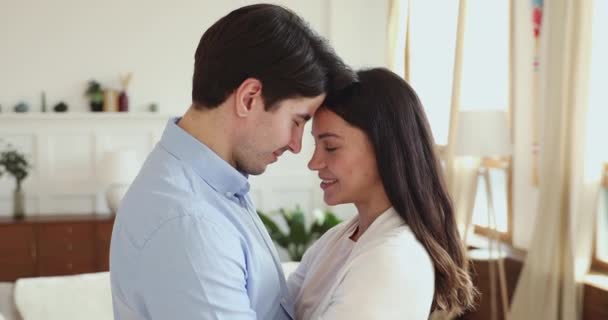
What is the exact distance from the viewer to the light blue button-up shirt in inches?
44.8

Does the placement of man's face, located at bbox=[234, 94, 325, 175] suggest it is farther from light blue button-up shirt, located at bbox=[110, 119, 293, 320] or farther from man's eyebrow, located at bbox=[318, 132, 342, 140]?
man's eyebrow, located at bbox=[318, 132, 342, 140]

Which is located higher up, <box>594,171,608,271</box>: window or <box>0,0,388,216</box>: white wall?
<box>0,0,388,216</box>: white wall

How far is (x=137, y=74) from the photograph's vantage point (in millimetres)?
6109

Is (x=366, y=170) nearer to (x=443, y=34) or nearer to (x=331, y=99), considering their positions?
(x=331, y=99)

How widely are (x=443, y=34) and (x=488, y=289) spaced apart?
208 centimetres

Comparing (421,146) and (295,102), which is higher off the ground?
(295,102)

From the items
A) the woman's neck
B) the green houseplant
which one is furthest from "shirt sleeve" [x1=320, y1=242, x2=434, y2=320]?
the green houseplant

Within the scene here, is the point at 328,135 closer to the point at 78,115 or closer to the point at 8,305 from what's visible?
the point at 8,305

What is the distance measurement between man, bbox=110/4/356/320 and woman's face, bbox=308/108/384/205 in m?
0.23

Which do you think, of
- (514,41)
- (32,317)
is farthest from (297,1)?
(32,317)

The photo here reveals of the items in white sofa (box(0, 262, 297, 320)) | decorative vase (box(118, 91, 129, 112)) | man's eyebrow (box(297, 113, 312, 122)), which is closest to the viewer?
man's eyebrow (box(297, 113, 312, 122))

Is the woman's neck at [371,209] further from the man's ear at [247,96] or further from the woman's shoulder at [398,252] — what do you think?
the man's ear at [247,96]

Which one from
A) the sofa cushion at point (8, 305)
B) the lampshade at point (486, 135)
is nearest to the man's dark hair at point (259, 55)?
the sofa cushion at point (8, 305)

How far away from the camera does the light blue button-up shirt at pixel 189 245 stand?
3.74ft
